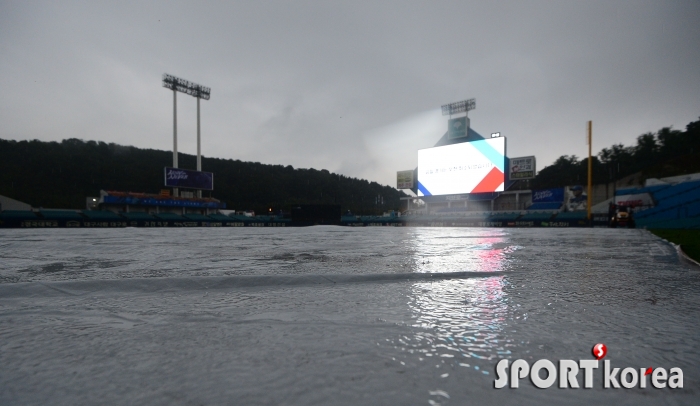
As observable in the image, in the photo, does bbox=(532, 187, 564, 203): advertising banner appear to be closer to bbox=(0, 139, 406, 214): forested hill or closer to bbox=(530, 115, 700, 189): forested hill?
bbox=(530, 115, 700, 189): forested hill

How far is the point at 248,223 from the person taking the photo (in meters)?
37.8

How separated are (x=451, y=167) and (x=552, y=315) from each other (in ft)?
118

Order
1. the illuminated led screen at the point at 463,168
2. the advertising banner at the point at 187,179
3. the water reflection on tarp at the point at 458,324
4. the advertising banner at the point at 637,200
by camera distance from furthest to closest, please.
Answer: the advertising banner at the point at 187,179, the illuminated led screen at the point at 463,168, the advertising banner at the point at 637,200, the water reflection on tarp at the point at 458,324

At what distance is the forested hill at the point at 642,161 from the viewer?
4722 cm

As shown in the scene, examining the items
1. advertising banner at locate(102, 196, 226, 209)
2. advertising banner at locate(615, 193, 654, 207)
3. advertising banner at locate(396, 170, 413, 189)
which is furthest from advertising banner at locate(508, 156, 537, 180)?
advertising banner at locate(102, 196, 226, 209)

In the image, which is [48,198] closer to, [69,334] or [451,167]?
[451,167]

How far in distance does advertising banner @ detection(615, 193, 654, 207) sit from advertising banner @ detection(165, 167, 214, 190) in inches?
1612

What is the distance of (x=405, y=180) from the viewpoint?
46094 mm

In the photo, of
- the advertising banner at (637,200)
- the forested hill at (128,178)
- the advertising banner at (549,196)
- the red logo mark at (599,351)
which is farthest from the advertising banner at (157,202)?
the red logo mark at (599,351)

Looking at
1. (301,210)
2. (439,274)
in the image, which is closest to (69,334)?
(439,274)

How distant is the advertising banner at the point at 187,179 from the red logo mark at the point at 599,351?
43483mm

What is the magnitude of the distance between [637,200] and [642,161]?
3212cm

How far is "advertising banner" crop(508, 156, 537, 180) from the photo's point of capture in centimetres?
3522

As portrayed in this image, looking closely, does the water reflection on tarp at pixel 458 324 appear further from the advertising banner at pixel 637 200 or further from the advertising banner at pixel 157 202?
the advertising banner at pixel 157 202
